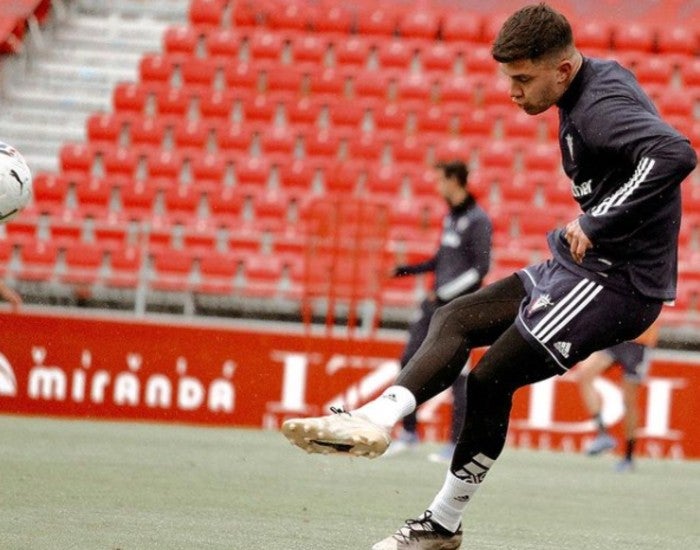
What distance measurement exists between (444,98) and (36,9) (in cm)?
579

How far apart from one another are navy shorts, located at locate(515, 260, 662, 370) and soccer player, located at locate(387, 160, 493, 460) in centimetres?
549

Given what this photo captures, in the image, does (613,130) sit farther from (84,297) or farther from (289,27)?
(289,27)

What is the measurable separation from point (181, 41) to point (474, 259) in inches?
394

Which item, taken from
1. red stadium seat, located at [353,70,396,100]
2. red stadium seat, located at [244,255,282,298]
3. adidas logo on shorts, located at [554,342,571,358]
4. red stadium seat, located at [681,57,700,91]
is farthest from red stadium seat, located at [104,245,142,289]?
adidas logo on shorts, located at [554,342,571,358]

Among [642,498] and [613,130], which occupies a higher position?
[613,130]

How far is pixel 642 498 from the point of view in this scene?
825 cm

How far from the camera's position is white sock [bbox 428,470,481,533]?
5043 millimetres

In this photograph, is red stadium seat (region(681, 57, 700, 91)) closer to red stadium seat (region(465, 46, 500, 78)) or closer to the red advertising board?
red stadium seat (region(465, 46, 500, 78))

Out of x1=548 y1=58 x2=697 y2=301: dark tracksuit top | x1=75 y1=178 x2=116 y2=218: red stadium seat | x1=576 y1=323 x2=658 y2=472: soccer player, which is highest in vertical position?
x1=548 y1=58 x2=697 y2=301: dark tracksuit top

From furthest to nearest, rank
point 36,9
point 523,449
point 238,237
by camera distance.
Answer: point 36,9
point 238,237
point 523,449

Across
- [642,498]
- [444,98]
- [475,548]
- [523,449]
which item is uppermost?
[444,98]

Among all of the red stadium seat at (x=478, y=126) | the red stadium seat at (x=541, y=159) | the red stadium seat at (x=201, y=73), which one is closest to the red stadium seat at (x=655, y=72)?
the red stadium seat at (x=541, y=159)

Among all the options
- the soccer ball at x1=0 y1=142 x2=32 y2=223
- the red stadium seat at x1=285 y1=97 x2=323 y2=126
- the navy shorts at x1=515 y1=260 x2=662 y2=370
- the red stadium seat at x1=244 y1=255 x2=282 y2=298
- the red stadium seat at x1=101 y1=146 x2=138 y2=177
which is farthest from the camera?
the red stadium seat at x1=285 y1=97 x2=323 y2=126

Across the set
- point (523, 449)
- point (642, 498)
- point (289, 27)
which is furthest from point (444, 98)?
point (642, 498)
